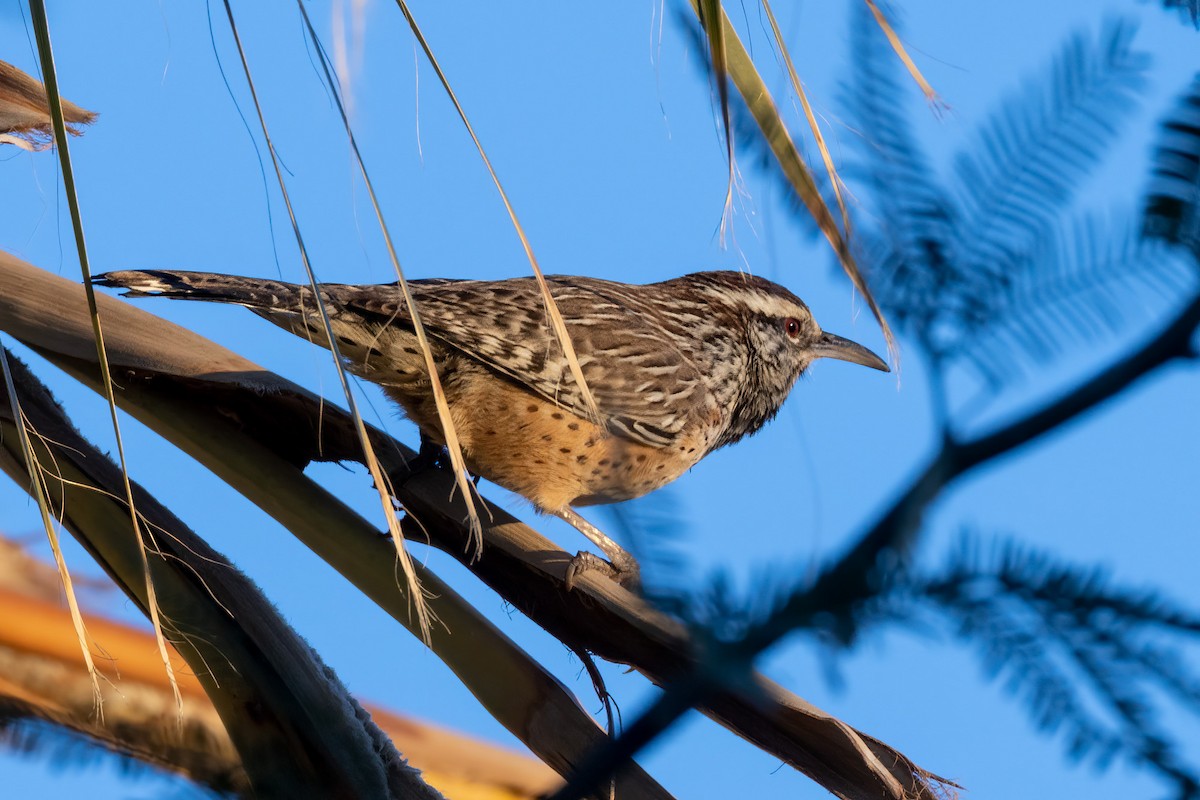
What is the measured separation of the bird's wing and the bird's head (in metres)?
0.27

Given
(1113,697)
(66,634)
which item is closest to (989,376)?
(1113,697)

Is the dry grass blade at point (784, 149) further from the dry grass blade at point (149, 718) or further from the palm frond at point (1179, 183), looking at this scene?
the dry grass blade at point (149, 718)

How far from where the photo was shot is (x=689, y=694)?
21.0 inches

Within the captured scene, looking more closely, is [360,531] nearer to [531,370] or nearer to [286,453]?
[286,453]

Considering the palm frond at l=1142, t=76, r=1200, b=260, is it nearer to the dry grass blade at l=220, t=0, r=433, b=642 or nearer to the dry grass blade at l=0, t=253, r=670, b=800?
the dry grass blade at l=220, t=0, r=433, b=642

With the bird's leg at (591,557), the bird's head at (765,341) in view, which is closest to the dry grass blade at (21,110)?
the bird's leg at (591,557)

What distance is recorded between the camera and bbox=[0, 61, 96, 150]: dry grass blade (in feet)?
7.47

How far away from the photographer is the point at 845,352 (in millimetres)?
3504

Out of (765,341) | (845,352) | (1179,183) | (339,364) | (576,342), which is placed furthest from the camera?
(845,352)

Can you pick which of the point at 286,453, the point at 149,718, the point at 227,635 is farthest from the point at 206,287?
the point at 149,718

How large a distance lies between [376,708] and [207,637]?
122 centimetres

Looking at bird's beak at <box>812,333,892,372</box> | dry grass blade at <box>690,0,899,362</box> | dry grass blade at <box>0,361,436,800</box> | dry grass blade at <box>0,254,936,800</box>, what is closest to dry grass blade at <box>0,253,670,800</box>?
dry grass blade at <box>0,254,936,800</box>

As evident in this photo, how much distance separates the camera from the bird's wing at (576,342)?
8.50 feet

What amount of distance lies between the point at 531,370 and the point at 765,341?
100 centimetres
